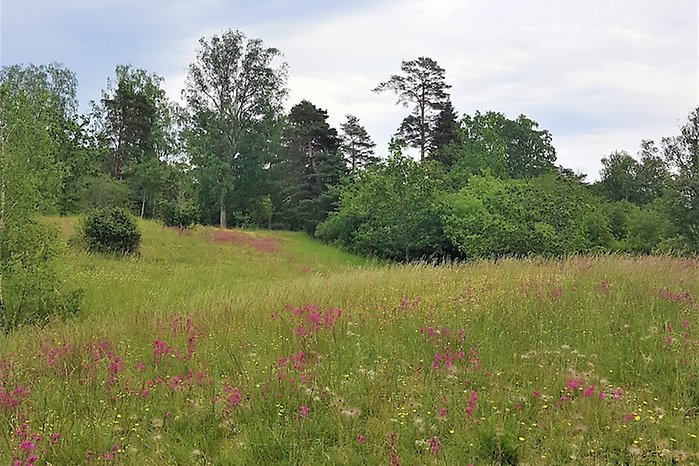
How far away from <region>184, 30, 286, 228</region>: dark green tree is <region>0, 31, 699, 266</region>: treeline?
0.10m

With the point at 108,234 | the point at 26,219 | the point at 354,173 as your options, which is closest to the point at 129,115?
the point at 354,173

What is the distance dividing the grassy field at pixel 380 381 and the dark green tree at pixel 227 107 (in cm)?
3387

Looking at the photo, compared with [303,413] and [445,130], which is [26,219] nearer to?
[303,413]

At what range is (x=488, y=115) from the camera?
4494 cm

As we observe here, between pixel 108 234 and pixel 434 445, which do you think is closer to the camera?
pixel 434 445

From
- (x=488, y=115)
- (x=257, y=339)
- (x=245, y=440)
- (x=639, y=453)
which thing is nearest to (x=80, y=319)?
(x=257, y=339)

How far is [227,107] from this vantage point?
3962cm

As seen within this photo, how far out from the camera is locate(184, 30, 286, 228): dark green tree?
38750mm

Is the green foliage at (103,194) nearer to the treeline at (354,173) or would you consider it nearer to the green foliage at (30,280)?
the treeline at (354,173)

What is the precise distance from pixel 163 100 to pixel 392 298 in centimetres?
4554

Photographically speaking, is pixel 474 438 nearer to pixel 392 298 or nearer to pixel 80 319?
pixel 392 298

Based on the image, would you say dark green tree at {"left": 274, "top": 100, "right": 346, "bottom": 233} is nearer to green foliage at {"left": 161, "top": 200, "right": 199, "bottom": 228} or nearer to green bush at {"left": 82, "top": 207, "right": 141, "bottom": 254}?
green foliage at {"left": 161, "top": 200, "right": 199, "bottom": 228}

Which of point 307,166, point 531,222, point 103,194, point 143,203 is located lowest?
point 531,222

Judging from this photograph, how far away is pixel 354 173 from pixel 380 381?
3533 cm
